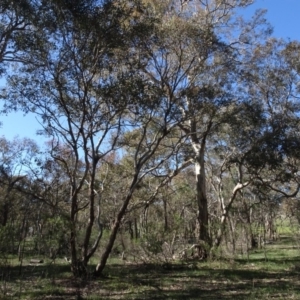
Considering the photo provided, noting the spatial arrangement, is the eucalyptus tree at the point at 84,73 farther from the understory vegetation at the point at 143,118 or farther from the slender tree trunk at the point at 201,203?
the slender tree trunk at the point at 201,203

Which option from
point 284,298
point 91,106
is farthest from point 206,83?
point 284,298

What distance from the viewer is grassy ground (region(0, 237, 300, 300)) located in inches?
357

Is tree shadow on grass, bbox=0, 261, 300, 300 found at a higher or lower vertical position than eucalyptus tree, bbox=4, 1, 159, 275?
lower

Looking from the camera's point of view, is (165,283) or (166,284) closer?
(166,284)

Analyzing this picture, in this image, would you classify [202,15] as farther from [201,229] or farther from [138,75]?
[201,229]

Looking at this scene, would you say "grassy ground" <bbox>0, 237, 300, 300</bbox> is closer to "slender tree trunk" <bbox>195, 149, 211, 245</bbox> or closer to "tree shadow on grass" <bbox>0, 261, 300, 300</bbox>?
"tree shadow on grass" <bbox>0, 261, 300, 300</bbox>

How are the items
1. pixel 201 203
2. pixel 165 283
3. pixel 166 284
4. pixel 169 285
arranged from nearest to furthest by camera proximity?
1. pixel 169 285
2. pixel 166 284
3. pixel 165 283
4. pixel 201 203

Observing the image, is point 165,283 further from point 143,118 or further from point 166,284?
point 143,118

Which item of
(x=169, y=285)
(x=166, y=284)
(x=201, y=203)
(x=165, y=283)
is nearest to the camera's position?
(x=169, y=285)

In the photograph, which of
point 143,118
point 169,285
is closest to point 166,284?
point 169,285

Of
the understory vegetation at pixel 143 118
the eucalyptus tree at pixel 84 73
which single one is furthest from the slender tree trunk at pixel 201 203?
the eucalyptus tree at pixel 84 73

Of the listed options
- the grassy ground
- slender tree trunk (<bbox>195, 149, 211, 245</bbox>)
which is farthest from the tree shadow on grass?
slender tree trunk (<bbox>195, 149, 211, 245</bbox>)

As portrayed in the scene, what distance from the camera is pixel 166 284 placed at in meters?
10.7

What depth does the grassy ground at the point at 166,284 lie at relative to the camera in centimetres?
906
